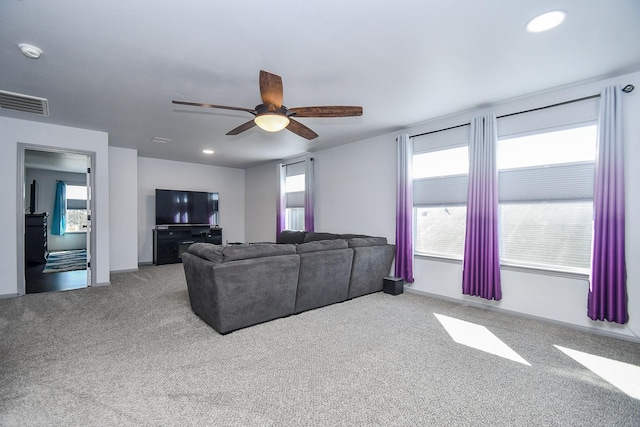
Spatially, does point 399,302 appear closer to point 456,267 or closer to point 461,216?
point 456,267

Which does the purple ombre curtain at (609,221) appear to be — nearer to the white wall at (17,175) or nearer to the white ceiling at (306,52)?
the white ceiling at (306,52)

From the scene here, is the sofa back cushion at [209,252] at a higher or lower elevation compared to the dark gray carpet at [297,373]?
higher

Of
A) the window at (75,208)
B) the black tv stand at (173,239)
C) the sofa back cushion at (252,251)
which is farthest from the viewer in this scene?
the window at (75,208)

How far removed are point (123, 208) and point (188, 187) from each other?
1800 millimetres

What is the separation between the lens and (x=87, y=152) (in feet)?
15.5

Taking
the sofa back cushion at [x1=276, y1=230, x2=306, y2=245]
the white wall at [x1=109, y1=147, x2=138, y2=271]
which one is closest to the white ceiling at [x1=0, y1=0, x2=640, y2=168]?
the white wall at [x1=109, y1=147, x2=138, y2=271]

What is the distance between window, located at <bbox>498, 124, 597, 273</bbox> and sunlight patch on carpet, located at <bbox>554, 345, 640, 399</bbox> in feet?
3.27

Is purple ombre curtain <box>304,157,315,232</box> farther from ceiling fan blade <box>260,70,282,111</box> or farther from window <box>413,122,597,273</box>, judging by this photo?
ceiling fan blade <box>260,70,282,111</box>

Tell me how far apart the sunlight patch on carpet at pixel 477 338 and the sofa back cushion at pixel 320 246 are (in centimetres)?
147

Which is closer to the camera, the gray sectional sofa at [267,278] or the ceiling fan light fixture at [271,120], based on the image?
the ceiling fan light fixture at [271,120]

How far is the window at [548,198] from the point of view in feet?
10.1

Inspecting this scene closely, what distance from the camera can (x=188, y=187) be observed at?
749 cm

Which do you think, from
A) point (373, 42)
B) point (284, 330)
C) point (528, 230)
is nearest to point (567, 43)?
point (373, 42)

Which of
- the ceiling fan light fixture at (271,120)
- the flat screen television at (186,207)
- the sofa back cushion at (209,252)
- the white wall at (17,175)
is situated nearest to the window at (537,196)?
the ceiling fan light fixture at (271,120)
